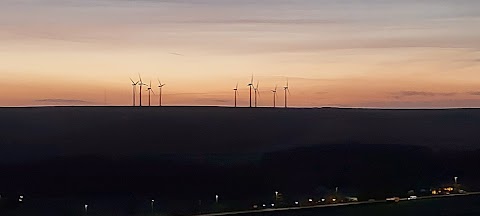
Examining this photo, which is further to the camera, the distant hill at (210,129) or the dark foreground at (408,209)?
the distant hill at (210,129)

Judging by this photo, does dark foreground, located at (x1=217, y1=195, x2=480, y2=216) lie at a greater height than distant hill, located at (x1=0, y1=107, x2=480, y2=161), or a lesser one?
lesser

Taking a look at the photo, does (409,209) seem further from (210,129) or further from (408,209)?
(210,129)

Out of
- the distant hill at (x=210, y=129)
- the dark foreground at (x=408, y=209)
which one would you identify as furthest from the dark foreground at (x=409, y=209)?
the distant hill at (x=210, y=129)

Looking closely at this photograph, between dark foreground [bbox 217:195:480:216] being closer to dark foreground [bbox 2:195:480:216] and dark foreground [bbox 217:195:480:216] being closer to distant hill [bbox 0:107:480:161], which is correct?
dark foreground [bbox 2:195:480:216]

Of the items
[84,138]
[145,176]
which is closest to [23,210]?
[145,176]

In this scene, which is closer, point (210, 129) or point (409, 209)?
point (409, 209)

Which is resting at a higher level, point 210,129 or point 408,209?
point 210,129

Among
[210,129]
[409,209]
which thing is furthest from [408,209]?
[210,129]

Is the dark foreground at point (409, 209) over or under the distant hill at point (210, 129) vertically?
under

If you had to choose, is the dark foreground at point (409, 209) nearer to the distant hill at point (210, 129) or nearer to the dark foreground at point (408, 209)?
the dark foreground at point (408, 209)

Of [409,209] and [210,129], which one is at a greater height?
[210,129]

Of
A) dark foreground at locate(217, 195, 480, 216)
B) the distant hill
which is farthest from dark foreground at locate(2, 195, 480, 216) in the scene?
the distant hill

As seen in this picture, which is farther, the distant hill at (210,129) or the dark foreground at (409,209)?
the distant hill at (210,129)

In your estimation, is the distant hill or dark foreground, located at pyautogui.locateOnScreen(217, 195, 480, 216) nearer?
dark foreground, located at pyautogui.locateOnScreen(217, 195, 480, 216)
